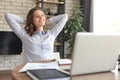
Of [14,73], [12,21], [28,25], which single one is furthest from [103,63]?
[12,21]

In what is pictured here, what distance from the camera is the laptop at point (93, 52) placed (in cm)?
122

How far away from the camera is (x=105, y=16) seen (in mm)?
4867

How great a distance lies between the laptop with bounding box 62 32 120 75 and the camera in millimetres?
1223

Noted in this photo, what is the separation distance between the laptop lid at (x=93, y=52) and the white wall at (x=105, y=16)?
3530 mm

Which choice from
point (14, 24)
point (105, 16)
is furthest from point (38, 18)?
point (105, 16)

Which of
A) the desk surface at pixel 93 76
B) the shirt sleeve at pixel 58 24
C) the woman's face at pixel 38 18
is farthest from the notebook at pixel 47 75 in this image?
the shirt sleeve at pixel 58 24

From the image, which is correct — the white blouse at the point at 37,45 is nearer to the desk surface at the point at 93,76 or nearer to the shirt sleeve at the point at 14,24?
the shirt sleeve at the point at 14,24

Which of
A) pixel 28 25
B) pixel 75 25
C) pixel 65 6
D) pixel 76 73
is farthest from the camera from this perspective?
pixel 65 6

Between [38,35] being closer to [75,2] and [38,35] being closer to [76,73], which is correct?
[76,73]

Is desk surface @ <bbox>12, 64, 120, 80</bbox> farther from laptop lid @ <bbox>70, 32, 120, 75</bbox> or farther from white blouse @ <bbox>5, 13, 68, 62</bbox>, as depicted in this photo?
white blouse @ <bbox>5, 13, 68, 62</bbox>

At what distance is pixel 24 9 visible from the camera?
461cm

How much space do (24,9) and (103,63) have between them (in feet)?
11.5

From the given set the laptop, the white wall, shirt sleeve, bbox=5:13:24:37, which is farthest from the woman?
the white wall

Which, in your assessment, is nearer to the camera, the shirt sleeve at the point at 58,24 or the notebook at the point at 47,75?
the notebook at the point at 47,75
